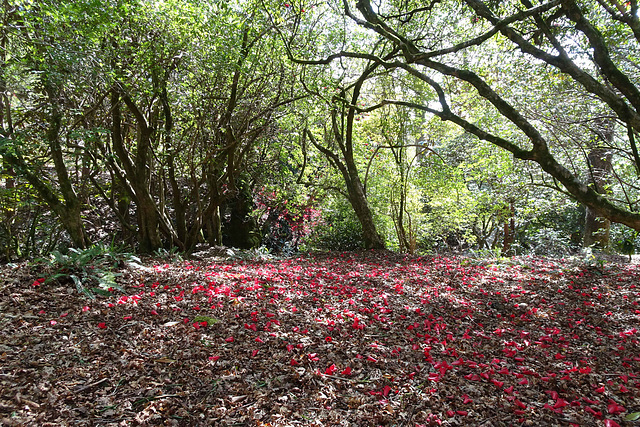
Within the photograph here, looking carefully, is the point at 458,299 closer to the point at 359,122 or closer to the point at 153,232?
the point at 153,232

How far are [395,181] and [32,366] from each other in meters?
8.06

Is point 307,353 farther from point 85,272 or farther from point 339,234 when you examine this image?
point 339,234

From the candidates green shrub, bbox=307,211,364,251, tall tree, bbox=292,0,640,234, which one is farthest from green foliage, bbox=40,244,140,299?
green shrub, bbox=307,211,364,251

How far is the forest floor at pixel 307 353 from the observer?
2.30 meters

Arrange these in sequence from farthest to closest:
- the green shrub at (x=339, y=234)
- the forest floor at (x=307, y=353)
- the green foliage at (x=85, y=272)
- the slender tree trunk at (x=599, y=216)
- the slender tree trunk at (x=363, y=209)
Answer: the green shrub at (x=339, y=234) → the slender tree trunk at (x=363, y=209) → the slender tree trunk at (x=599, y=216) → the green foliage at (x=85, y=272) → the forest floor at (x=307, y=353)

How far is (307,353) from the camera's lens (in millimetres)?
3033

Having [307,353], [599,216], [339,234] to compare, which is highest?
[599,216]

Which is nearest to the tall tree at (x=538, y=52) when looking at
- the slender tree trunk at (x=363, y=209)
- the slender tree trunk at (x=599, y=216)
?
the slender tree trunk at (x=599, y=216)

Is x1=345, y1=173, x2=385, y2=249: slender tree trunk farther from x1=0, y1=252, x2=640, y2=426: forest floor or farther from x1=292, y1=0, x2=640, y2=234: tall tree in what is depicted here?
x1=0, y1=252, x2=640, y2=426: forest floor

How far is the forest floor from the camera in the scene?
7.54 ft

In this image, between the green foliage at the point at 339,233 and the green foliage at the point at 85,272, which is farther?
the green foliage at the point at 339,233

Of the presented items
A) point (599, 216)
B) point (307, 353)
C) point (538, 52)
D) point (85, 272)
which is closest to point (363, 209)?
point (538, 52)

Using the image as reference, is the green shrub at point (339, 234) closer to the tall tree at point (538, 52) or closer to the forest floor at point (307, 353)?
the tall tree at point (538, 52)

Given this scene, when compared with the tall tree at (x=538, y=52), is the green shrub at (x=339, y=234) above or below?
below
